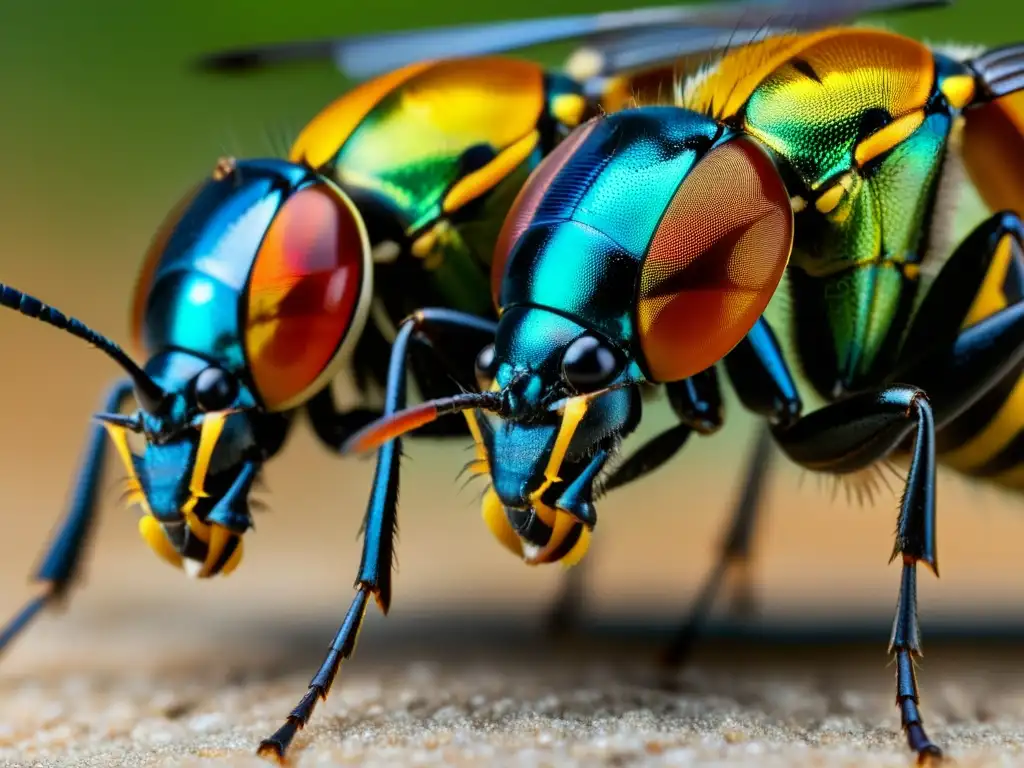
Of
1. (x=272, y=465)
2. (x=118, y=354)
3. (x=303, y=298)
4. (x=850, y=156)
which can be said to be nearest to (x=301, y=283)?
(x=303, y=298)

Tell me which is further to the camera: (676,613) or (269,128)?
(676,613)

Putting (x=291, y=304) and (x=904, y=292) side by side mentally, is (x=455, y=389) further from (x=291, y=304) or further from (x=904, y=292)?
(x=904, y=292)

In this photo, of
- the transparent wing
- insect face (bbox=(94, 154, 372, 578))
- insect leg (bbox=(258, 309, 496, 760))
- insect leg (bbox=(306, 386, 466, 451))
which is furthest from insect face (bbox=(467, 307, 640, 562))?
the transparent wing

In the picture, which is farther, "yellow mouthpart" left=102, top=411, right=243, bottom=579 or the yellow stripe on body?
the yellow stripe on body

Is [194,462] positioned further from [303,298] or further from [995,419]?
[995,419]

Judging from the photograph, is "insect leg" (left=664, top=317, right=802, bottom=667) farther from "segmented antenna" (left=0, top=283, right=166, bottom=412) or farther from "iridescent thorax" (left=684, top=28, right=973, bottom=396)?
"segmented antenna" (left=0, top=283, right=166, bottom=412)

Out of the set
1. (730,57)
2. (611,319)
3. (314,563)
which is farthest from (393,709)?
(314,563)
